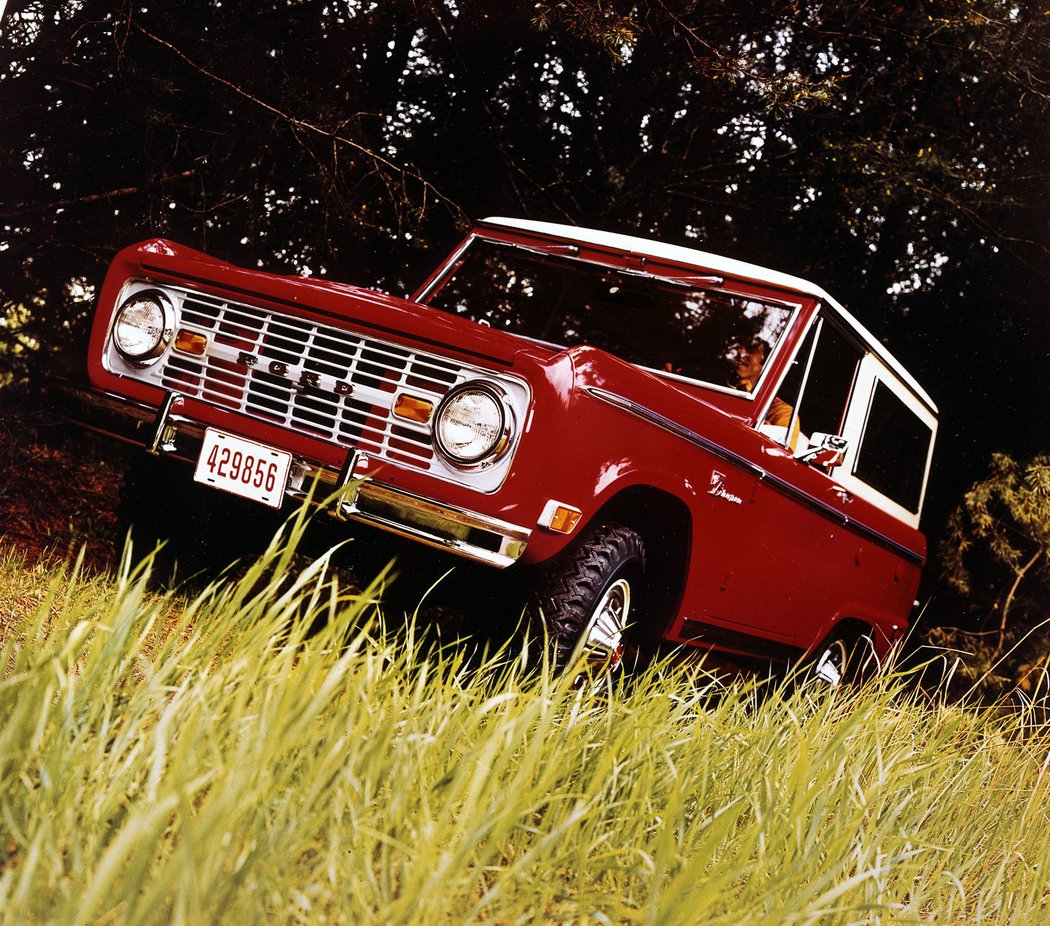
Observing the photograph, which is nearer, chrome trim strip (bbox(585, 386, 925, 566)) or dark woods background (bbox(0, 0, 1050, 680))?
chrome trim strip (bbox(585, 386, 925, 566))

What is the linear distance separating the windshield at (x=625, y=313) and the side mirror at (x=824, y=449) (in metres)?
0.36

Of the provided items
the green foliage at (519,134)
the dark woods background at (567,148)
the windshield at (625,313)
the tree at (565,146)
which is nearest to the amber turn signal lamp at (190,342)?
the dark woods background at (567,148)

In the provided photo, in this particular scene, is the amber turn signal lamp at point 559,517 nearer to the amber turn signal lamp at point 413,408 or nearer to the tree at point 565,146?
the amber turn signal lamp at point 413,408

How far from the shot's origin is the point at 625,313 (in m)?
4.14

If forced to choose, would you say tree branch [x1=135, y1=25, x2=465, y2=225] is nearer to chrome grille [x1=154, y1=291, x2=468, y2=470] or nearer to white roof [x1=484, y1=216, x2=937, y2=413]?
white roof [x1=484, y1=216, x2=937, y2=413]

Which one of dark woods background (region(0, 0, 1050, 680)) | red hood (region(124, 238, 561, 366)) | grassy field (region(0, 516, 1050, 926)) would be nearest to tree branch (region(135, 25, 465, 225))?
dark woods background (region(0, 0, 1050, 680))

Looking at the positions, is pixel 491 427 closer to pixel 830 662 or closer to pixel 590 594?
pixel 590 594

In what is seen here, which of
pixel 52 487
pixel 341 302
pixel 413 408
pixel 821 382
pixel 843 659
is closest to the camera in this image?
pixel 413 408

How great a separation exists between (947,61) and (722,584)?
14.4 ft

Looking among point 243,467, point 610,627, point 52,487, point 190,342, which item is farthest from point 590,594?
point 52,487

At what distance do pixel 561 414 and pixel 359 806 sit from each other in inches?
56.6

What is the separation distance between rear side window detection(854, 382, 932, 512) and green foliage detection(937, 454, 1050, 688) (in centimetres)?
116

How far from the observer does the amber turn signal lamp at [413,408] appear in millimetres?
3014

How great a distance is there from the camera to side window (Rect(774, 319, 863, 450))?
13.6 ft
